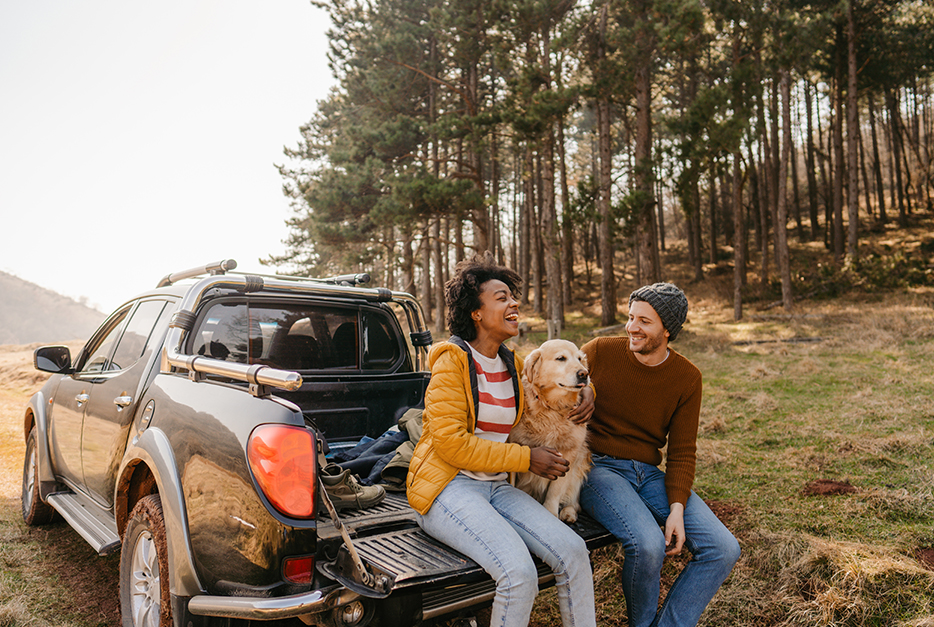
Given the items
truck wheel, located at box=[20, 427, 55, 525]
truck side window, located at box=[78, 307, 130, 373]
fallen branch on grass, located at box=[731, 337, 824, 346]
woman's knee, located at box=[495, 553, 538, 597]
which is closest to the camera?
woman's knee, located at box=[495, 553, 538, 597]

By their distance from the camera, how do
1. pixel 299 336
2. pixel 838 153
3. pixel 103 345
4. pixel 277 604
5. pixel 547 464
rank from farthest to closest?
pixel 838 153 → pixel 103 345 → pixel 299 336 → pixel 547 464 → pixel 277 604

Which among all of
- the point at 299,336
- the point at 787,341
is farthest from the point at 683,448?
the point at 787,341

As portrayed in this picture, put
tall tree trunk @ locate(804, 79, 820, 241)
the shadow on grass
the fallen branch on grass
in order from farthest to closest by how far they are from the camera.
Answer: tall tree trunk @ locate(804, 79, 820, 241)
the fallen branch on grass
the shadow on grass

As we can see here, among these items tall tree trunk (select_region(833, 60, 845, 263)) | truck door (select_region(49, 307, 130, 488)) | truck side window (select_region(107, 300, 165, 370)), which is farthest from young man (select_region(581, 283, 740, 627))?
tall tree trunk (select_region(833, 60, 845, 263))

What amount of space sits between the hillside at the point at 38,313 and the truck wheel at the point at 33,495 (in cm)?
4358

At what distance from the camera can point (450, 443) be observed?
264 centimetres

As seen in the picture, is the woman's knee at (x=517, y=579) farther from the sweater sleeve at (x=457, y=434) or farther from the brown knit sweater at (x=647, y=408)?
the brown knit sweater at (x=647, y=408)

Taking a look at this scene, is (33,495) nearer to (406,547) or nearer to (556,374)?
(406,547)

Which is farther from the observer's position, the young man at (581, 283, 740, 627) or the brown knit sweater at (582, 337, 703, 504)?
the brown knit sweater at (582, 337, 703, 504)

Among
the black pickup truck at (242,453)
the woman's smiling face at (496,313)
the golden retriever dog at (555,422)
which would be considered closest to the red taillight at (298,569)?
the black pickup truck at (242,453)

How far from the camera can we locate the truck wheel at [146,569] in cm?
254

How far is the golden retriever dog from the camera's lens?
3088mm

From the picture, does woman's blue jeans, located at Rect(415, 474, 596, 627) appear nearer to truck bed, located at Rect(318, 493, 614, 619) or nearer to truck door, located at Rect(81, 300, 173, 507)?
truck bed, located at Rect(318, 493, 614, 619)

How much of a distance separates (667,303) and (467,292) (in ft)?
3.80
